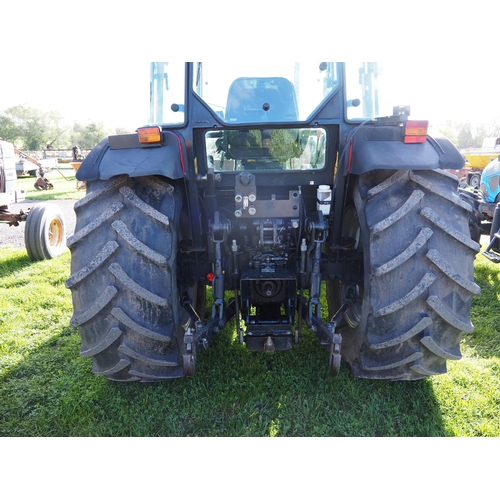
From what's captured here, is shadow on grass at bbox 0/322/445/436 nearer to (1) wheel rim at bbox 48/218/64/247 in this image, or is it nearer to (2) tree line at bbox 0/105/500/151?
(1) wheel rim at bbox 48/218/64/247

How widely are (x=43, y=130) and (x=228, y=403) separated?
6107 centimetres

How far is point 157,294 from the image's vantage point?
2201 millimetres

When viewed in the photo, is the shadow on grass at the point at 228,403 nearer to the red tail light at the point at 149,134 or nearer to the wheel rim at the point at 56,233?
the red tail light at the point at 149,134

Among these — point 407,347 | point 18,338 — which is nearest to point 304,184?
point 407,347

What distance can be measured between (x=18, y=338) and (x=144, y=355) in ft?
6.43

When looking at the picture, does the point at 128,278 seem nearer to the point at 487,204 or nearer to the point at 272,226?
the point at 272,226

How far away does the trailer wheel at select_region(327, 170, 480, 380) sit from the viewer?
213 cm

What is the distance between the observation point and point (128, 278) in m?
2.16

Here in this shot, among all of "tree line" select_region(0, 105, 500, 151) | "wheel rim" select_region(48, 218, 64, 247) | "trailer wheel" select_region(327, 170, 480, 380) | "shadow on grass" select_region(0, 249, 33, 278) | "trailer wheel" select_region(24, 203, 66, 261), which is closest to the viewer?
"trailer wheel" select_region(327, 170, 480, 380)

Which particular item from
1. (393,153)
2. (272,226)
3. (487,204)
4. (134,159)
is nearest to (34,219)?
(134,159)

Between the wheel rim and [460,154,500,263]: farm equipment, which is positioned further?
the wheel rim

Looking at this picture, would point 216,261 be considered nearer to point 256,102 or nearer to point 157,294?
point 157,294

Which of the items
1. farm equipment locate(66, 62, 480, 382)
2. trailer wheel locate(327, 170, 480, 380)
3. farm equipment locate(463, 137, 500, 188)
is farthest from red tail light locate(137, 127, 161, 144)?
farm equipment locate(463, 137, 500, 188)

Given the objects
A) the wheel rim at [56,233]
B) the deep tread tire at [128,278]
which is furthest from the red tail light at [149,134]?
the wheel rim at [56,233]
